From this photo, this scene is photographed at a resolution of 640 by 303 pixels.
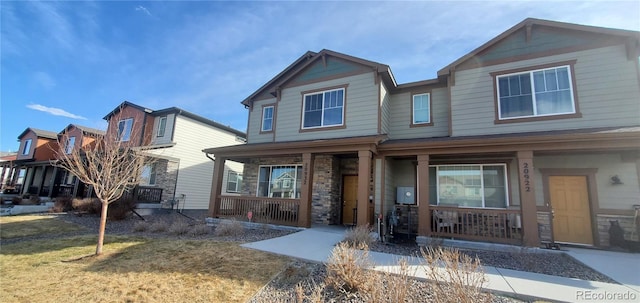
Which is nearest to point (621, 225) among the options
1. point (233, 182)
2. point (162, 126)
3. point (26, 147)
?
point (233, 182)

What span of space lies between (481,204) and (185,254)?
9283mm

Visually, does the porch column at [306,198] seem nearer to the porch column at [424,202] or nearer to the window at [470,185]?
the porch column at [424,202]

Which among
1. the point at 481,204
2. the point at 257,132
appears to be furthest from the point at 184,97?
the point at 481,204

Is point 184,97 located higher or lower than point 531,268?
higher

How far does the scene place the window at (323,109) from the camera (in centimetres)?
1074

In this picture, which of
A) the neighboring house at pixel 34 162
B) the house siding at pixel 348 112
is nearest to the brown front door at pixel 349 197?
the house siding at pixel 348 112

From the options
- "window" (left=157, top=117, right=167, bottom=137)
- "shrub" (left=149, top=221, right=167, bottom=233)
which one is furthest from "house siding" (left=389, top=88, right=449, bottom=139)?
"window" (left=157, top=117, right=167, bottom=137)

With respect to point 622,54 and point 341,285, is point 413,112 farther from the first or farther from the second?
point 341,285

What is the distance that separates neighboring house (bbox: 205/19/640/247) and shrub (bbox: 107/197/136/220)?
4.39 m

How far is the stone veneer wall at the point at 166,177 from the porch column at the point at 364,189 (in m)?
12.3

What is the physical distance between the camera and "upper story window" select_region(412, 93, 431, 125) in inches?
415

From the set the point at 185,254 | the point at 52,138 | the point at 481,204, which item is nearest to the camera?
the point at 185,254

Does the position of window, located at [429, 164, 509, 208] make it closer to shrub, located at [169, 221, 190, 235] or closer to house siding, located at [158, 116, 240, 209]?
shrub, located at [169, 221, 190, 235]

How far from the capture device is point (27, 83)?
1642 cm
